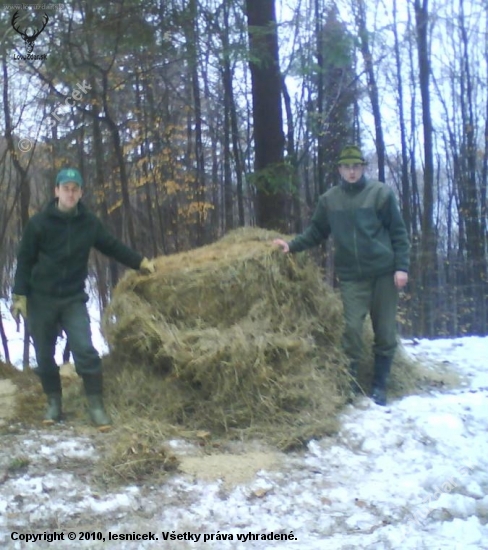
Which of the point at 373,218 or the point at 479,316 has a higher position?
the point at 373,218

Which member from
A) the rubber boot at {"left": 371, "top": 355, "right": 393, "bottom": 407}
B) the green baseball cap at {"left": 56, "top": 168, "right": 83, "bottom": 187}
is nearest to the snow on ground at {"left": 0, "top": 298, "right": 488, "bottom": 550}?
the rubber boot at {"left": 371, "top": 355, "right": 393, "bottom": 407}

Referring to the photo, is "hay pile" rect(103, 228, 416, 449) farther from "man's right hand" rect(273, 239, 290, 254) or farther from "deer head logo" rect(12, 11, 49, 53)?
"deer head logo" rect(12, 11, 49, 53)

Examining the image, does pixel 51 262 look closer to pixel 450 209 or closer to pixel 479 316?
pixel 479 316

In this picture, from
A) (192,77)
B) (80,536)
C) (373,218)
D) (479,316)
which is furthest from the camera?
(479,316)

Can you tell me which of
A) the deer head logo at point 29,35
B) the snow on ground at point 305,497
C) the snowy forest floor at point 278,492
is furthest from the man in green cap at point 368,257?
the deer head logo at point 29,35

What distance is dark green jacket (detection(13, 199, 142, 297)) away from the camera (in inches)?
191

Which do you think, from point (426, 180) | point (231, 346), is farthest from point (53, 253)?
point (426, 180)

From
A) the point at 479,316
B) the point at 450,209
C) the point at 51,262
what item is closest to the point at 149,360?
the point at 51,262

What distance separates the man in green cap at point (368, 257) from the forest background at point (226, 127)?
2.37 metres

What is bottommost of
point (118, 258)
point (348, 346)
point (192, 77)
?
point (348, 346)

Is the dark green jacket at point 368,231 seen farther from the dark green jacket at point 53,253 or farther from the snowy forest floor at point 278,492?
the dark green jacket at point 53,253

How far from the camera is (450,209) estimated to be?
21.7 metres

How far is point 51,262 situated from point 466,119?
738 inches

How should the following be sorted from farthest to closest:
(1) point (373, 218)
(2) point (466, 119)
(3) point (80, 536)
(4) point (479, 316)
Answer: (2) point (466, 119)
(4) point (479, 316)
(1) point (373, 218)
(3) point (80, 536)
